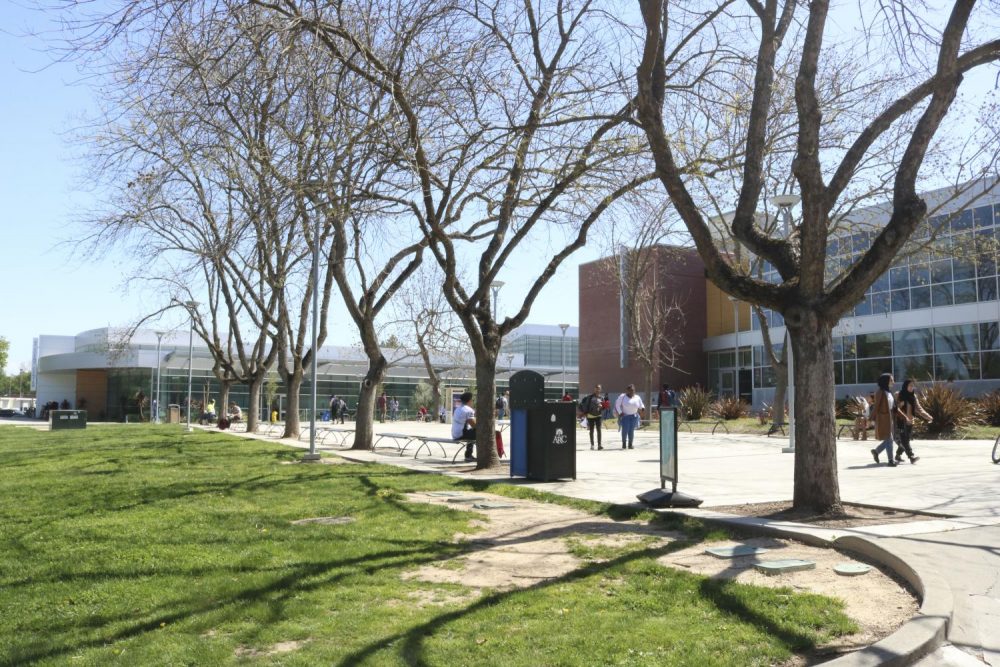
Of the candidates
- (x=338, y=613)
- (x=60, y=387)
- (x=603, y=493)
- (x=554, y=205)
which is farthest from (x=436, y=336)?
(x=60, y=387)

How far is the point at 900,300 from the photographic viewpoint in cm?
3884

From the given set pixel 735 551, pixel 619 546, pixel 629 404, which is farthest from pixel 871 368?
pixel 619 546

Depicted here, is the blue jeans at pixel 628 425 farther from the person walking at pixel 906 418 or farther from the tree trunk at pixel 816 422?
the tree trunk at pixel 816 422

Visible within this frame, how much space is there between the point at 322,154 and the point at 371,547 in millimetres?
5898

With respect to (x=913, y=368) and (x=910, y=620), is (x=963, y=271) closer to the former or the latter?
(x=913, y=368)

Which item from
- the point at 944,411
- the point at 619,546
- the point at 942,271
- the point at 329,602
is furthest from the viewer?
the point at 942,271

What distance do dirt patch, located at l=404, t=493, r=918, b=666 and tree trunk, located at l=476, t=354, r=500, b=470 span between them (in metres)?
5.82

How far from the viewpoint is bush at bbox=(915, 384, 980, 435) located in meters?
24.8

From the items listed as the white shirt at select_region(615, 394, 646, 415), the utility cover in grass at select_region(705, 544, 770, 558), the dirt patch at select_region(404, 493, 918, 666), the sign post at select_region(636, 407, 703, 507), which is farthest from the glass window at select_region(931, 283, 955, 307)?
the utility cover in grass at select_region(705, 544, 770, 558)

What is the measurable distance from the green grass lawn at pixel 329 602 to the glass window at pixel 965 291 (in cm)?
3192

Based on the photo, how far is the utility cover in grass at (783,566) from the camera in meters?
6.69

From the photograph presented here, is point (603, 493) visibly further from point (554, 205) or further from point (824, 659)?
point (824, 659)

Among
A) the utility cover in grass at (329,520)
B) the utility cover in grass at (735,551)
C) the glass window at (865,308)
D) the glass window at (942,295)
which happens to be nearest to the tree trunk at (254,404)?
the utility cover in grass at (329,520)

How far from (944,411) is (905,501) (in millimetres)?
16484
